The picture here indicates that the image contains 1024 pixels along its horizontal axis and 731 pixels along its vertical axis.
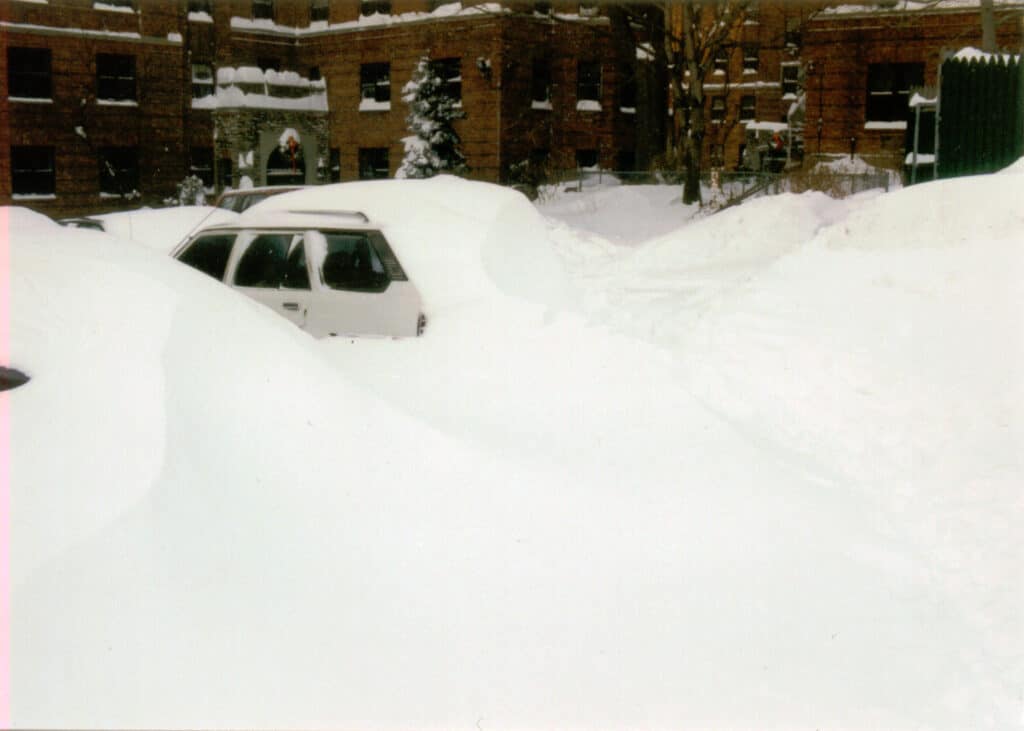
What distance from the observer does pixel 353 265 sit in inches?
368

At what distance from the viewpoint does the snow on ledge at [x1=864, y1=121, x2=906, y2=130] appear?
101 ft

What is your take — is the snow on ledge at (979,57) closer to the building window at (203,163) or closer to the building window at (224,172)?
the building window at (224,172)

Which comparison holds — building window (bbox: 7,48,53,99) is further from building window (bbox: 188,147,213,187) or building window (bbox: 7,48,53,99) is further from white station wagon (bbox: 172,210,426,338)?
white station wagon (bbox: 172,210,426,338)

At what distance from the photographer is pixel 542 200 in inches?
1166

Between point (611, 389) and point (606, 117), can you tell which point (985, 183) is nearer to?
point (611, 389)

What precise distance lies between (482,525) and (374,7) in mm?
37646

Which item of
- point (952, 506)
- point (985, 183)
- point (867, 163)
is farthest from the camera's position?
point (867, 163)

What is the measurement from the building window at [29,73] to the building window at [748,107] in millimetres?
A: 35762

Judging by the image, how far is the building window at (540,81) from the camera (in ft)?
122

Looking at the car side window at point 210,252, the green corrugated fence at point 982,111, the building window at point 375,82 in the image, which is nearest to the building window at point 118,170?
the building window at point 375,82

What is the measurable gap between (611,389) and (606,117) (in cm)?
3100

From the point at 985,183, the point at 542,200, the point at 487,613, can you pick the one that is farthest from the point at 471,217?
the point at 542,200

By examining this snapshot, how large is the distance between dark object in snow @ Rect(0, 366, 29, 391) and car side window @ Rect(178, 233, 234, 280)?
6124mm

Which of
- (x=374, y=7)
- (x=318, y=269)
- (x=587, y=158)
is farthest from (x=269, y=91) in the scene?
(x=318, y=269)
